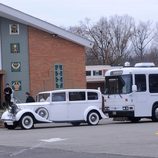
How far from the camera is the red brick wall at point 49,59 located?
4147 centimetres

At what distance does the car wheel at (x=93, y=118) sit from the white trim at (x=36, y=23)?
1501 centimetres

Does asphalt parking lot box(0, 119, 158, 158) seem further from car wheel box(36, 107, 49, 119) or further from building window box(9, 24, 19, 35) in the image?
building window box(9, 24, 19, 35)

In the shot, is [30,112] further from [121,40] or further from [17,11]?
[121,40]

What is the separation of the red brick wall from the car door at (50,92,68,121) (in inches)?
610

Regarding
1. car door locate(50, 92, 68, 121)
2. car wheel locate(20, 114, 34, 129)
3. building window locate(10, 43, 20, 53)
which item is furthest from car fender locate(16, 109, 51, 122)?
building window locate(10, 43, 20, 53)

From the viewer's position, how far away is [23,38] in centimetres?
4141

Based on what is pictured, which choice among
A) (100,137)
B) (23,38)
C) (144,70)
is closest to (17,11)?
(23,38)

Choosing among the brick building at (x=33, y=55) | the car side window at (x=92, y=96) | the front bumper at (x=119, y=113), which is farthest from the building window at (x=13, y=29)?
the car side window at (x=92, y=96)

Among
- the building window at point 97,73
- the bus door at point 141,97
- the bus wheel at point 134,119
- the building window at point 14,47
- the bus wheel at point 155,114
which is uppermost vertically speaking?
the building window at point 14,47

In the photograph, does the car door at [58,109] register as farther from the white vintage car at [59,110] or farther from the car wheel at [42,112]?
the car wheel at [42,112]

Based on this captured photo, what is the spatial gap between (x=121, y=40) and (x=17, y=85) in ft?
171

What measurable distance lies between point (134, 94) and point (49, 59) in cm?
1539

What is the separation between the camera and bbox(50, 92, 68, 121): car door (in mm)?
25688

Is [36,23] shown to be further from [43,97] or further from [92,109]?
[92,109]
